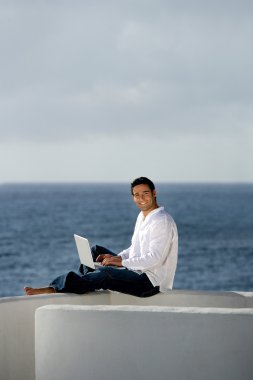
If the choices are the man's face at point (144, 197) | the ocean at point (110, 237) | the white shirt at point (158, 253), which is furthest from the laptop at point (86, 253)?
the ocean at point (110, 237)

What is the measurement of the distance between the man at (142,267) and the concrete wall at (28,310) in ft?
0.19

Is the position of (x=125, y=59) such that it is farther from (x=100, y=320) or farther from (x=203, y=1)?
(x=100, y=320)

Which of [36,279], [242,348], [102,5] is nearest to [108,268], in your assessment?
[242,348]

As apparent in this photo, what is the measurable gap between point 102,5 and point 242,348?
60746mm

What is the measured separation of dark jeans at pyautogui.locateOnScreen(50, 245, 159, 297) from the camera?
5406 millimetres

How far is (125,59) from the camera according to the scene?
2645 inches

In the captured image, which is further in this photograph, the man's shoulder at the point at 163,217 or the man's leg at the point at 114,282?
the man's shoulder at the point at 163,217

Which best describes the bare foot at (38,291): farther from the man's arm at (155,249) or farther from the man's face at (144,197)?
the man's face at (144,197)

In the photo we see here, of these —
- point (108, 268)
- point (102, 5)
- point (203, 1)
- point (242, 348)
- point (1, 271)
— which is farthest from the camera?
point (102, 5)

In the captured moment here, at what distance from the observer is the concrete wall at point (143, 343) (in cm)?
456

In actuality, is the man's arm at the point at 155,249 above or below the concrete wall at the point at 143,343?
above

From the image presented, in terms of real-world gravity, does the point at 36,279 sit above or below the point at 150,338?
below

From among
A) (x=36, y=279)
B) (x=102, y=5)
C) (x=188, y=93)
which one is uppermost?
(x=102, y=5)

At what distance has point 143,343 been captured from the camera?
4676 mm
